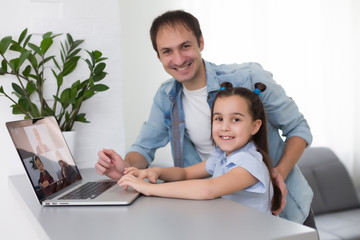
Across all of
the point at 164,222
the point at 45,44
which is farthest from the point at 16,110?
the point at 164,222

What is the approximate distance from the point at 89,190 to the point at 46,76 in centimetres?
80

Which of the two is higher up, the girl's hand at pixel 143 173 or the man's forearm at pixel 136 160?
the girl's hand at pixel 143 173

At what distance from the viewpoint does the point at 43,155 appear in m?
1.21

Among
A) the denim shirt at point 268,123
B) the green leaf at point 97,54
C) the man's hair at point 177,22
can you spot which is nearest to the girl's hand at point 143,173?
the denim shirt at point 268,123

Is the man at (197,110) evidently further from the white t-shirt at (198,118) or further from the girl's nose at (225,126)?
the girl's nose at (225,126)

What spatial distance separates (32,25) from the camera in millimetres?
1792

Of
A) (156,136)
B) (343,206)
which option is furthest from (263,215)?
(343,206)

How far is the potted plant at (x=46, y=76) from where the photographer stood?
66.0 inches

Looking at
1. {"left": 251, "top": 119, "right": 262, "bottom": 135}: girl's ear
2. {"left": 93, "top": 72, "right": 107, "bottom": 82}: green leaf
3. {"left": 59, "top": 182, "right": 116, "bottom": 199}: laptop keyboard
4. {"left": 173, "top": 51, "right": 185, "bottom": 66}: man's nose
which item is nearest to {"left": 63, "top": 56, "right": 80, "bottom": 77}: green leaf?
{"left": 93, "top": 72, "right": 107, "bottom": 82}: green leaf

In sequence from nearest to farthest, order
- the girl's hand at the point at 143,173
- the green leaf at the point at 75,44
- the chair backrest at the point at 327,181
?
the girl's hand at the point at 143,173 → the green leaf at the point at 75,44 → the chair backrest at the point at 327,181

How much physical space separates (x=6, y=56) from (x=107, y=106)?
0.48m

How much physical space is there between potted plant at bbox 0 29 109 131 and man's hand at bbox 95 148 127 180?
1.43ft

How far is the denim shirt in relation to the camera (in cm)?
149

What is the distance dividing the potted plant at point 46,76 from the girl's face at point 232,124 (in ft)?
1.93
